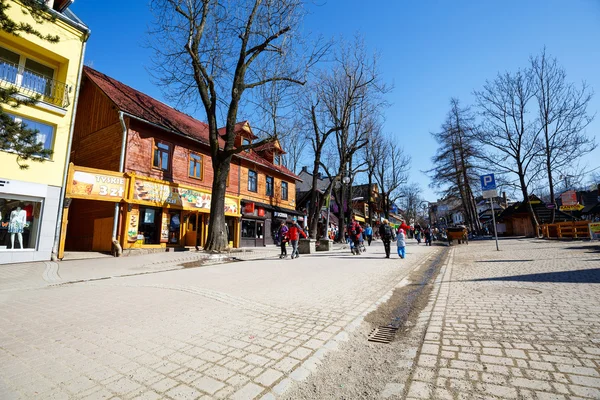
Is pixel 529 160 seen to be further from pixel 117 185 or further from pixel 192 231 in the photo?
pixel 117 185

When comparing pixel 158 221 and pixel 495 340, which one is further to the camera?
pixel 158 221

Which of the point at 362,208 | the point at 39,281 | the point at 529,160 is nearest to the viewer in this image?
the point at 39,281

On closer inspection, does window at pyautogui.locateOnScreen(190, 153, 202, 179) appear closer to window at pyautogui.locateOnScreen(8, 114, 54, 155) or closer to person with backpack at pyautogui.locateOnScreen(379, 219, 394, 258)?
window at pyautogui.locateOnScreen(8, 114, 54, 155)

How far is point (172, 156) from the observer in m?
17.4

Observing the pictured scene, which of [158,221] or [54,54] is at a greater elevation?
[54,54]

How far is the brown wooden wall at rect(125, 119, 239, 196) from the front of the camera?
50.3 feet

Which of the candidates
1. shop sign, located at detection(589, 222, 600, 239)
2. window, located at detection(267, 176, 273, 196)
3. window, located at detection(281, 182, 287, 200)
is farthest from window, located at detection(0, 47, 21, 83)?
shop sign, located at detection(589, 222, 600, 239)

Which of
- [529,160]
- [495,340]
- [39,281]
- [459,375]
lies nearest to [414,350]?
[459,375]

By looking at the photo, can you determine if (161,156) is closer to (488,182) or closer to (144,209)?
(144,209)

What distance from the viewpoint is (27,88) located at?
493 inches

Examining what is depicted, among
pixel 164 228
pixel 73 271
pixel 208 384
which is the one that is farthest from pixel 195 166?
pixel 208 384

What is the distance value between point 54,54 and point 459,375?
1904cm

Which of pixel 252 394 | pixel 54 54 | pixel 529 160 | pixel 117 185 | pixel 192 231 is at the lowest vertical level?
pixel 252 394

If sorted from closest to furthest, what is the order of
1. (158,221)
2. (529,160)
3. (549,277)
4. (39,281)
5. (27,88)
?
1. (549,277)
2. (39,281)
3. (27,88)
4. (158,221)
5. (529,160)
